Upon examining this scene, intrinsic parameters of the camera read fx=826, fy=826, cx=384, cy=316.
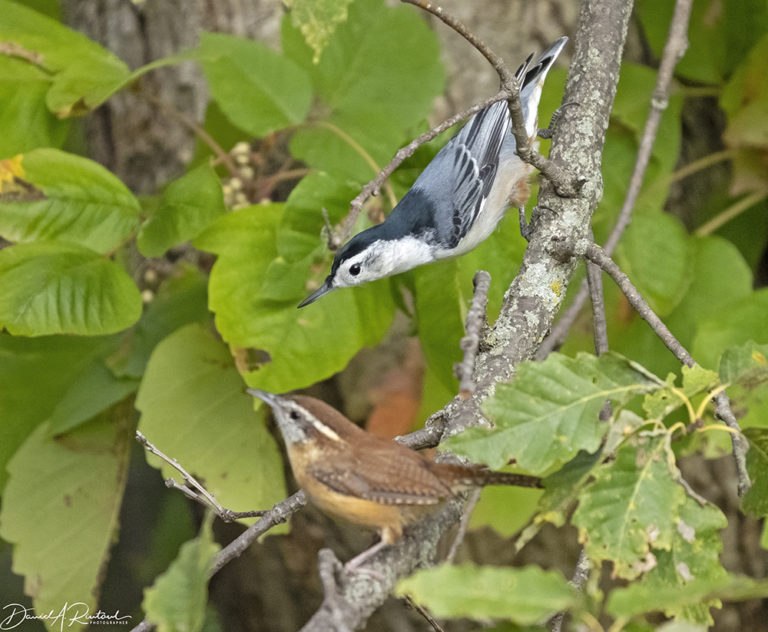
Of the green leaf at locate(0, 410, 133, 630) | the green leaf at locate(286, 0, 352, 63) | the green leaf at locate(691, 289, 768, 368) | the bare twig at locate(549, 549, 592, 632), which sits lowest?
the green leaf at locate(0, 410, 133, 630)

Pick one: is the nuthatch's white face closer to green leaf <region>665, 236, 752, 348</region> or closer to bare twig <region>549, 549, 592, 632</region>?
green leaf <region>665, 236, 752, 348</region>

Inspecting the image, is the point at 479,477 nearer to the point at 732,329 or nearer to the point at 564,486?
the point at 564,486

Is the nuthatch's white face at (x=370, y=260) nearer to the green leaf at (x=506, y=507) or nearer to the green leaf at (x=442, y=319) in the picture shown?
the green leaf at (x=442, y=319)

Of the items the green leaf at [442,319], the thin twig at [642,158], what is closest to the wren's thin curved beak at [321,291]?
the green leaf at [442,319]

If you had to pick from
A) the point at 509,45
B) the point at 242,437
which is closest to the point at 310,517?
the point at 242,437

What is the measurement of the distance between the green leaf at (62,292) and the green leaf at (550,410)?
1.37 meters

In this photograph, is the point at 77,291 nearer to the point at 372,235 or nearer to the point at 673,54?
the point at 372,235

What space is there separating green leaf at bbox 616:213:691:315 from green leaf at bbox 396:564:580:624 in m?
1.78

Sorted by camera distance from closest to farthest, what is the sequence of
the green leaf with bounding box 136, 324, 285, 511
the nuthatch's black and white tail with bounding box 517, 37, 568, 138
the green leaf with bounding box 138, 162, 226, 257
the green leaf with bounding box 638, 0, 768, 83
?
the green leaf with bounding box 138, 162, 226, 257 → the green leaf with bounding box 136, 324, 285, 511 → the nuthatch's black and white tail with bounding box 517, 37, 568, 138 → the green leaf with bounding box 638, 0, 768, 83

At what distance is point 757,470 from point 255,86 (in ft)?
6.15

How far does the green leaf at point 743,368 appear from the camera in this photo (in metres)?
1.37

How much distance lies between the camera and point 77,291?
2.29 meters

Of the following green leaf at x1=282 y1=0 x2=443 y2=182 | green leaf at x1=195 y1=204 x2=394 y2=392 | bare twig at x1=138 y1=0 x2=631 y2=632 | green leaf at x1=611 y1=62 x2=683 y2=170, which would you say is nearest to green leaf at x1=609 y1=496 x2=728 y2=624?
bare twig at x1=138 y1=0 x2=631 y2=632

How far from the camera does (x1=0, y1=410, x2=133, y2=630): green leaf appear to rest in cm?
256
